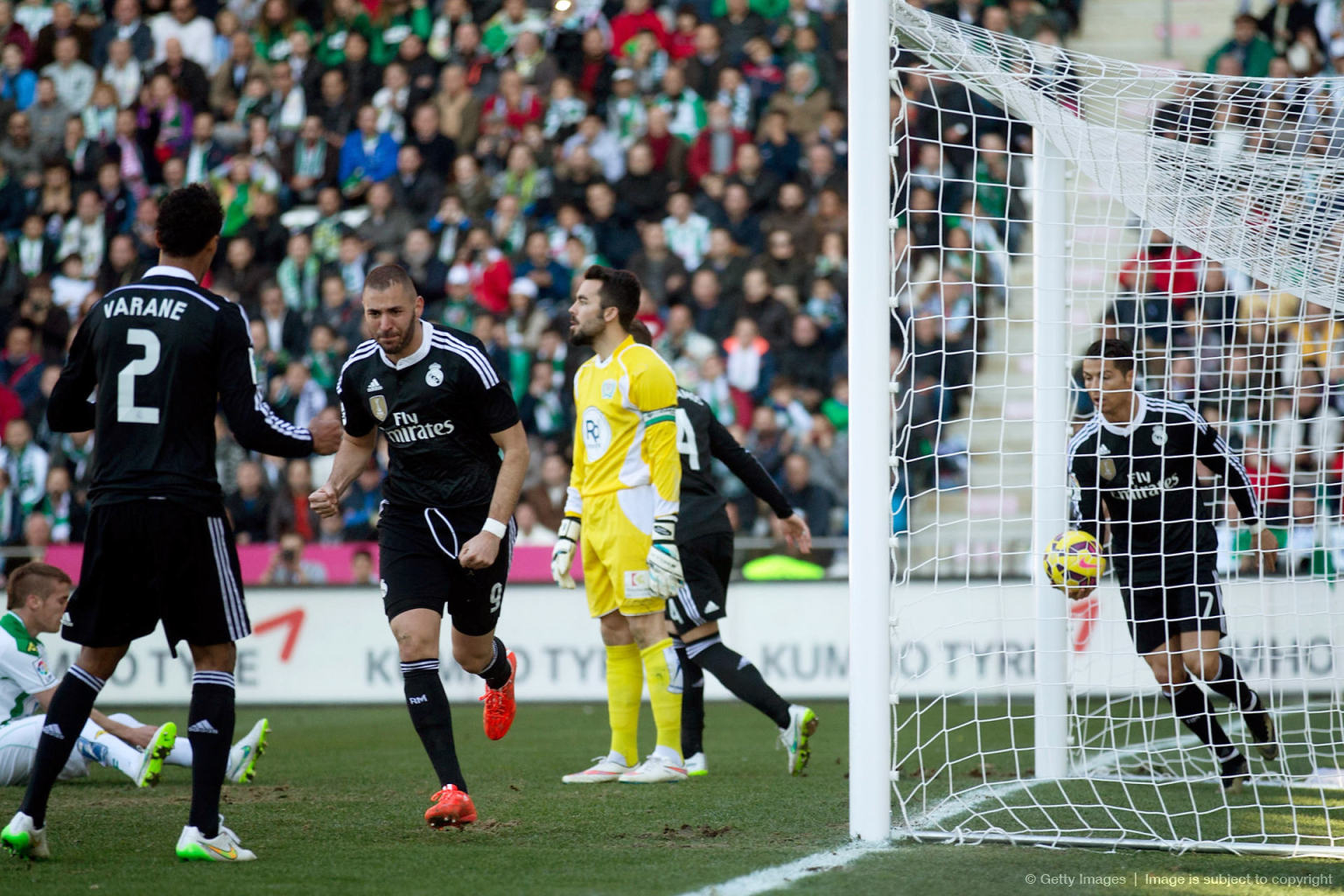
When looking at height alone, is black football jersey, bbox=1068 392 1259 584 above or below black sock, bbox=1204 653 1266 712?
above

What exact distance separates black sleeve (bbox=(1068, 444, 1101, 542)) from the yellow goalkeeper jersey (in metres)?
1.87

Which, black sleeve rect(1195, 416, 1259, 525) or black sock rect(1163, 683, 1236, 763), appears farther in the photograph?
black sleeve rect(1195, 416, 1259, 525)

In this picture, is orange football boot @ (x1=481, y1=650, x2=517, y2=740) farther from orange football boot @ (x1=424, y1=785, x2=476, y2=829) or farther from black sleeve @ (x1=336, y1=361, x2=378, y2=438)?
black sleeve @ (x1=336, y1=361, x2=378, y2=438)

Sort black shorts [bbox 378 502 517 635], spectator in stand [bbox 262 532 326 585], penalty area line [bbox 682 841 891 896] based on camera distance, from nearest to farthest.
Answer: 1. penalty area line [bbox 682 841 891 896]
2. black shorts [bbox 378 502 517 635]
3. spectator in stand [bbox 262 532 326 585]

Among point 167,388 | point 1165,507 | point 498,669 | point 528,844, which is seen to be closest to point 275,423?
Result: point 167,388

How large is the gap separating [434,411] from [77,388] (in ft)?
4.22

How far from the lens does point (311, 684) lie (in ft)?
41.0

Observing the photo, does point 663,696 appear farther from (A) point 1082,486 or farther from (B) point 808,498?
(B) point 808,498

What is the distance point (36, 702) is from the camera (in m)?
7.19

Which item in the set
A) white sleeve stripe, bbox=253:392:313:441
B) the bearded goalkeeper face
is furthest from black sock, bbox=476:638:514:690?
white sleeve stripe, bbox=253:392:313:441

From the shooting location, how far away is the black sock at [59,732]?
491cm

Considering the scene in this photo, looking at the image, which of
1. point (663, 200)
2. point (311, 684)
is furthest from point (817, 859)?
point (663, 200)

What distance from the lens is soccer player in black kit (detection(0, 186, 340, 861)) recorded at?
492cm


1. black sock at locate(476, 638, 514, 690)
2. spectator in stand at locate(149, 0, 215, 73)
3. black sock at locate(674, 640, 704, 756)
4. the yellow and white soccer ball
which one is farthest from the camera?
spectator in stand at locate(149, 0, 215, 73)
